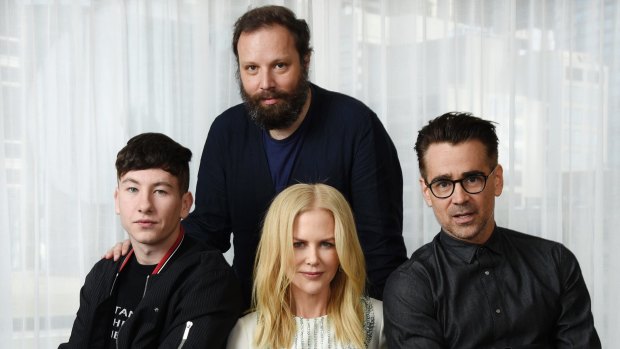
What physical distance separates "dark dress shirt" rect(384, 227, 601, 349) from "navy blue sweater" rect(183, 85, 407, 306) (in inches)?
12.9

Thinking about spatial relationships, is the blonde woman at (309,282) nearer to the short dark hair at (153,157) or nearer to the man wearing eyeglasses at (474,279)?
the man wearing eyeglasses at (474,279)

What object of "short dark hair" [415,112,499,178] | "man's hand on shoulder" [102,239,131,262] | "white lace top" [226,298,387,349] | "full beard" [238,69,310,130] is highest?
"full beard" [238,69,310,130]

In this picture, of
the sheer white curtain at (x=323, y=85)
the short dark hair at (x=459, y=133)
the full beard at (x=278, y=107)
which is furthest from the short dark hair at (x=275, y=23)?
the sheer white curtain at (x=323, y=85)

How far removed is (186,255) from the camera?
1.93 metres

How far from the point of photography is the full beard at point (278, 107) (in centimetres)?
210

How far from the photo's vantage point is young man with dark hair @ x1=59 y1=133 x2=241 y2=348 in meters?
1.83

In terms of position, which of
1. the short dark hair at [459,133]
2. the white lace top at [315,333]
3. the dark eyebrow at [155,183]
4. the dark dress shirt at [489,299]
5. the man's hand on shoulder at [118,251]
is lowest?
the white lace top at [315,333]

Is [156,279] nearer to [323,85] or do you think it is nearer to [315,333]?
[315,333]

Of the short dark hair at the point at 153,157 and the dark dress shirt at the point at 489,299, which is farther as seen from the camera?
the short dark hair at the point at 153,157

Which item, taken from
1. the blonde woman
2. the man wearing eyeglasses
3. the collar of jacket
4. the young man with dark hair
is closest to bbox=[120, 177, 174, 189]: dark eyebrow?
the young man with dark hair

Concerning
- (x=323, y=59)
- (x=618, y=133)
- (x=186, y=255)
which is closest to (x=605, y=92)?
(x=618, y=133)

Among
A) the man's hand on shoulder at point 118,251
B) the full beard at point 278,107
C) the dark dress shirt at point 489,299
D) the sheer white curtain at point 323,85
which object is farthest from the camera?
the sheer white curtain at point 323,85

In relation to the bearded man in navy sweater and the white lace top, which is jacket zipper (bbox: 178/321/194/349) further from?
the bearded man in navy sweater

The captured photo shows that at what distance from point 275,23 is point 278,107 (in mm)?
241
